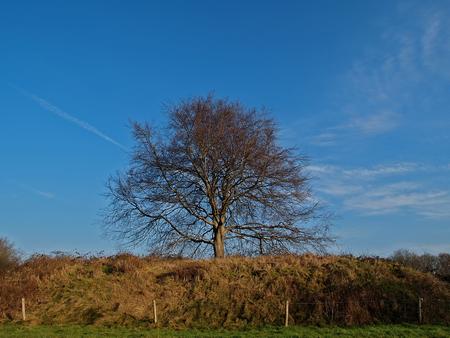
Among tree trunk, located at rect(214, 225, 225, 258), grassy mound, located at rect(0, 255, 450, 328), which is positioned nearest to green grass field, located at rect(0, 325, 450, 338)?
grassy mound, located at rect(0, 255, 450, 328)

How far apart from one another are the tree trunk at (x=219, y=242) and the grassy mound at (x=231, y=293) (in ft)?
15.8

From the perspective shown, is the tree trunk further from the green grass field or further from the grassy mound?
the green grass field

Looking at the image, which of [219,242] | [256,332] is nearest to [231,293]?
[256,332]

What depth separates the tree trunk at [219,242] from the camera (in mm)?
34344

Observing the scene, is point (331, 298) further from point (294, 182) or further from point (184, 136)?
point (184, 136)

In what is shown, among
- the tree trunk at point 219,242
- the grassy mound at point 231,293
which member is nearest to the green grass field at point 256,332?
the grassy mound at point 231,293

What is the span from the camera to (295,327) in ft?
72.0

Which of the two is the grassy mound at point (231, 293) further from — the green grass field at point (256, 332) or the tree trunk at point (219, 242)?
the tree trunk at point (219, 242)

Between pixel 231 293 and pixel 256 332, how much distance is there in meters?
4.36

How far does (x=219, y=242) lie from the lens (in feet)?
113

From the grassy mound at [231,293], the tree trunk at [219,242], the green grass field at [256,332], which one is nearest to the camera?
the green grass field at [256,332]

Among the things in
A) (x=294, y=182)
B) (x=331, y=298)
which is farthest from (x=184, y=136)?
(x=331, y=298)

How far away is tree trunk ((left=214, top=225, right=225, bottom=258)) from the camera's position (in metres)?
34.3

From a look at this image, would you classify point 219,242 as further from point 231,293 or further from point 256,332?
point 256,332
